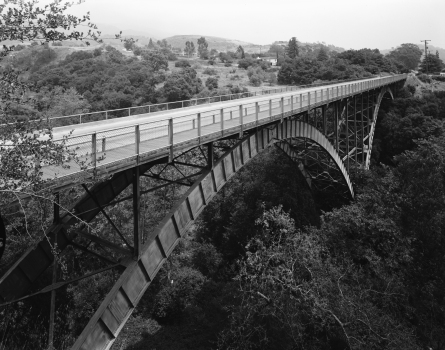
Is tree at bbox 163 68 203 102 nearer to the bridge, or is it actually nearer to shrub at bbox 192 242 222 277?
shrub at bbox 192 242 222 277

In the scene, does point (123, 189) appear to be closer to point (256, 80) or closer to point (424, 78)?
point (424, 78)

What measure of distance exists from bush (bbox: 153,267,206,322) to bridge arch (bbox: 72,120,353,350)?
11232mm

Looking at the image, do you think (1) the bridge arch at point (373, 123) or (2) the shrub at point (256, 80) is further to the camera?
(2) the shrub at point (256, 80)

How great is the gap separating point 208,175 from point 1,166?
21.6 feet

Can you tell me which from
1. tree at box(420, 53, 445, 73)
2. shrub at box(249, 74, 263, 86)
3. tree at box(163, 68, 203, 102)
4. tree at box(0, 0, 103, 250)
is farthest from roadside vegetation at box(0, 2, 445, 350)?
tree at box(420, 53, 445, 73)

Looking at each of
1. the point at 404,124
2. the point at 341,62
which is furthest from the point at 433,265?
the point at 341,62

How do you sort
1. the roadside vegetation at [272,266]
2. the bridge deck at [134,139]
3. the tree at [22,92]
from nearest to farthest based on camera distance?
the tree at [22,92] < the bridge deck at [134,139] < the roadside vegetation at [272,266]

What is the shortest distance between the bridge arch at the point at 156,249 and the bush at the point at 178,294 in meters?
11.2

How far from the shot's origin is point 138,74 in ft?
181

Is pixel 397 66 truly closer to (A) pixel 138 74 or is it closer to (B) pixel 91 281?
(A) pixel 138 74

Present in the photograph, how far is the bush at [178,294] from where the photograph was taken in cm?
2034

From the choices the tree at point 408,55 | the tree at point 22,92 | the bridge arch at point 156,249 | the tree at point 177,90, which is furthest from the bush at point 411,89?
the tree at point 22,92

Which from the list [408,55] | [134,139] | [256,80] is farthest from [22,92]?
[408,55]

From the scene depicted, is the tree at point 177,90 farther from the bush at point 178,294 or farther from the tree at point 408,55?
the tree at point 408,55
